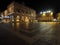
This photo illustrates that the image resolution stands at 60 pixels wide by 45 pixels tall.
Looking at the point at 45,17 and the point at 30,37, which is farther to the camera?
the point at 45,17

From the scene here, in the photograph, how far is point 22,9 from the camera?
53406 millimetres

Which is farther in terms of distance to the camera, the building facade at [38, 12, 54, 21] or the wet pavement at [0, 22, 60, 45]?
the building facade at [38, 12, 54, 21]

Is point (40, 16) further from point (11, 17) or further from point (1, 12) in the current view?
point (11, 17)

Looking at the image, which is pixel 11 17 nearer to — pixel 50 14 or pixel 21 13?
pixel 21 13

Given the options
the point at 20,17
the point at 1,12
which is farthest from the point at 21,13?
the point at 1,12

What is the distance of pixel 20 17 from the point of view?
5156 centimetres

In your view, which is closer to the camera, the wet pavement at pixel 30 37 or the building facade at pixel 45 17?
the wet pavement at pixel 30 37

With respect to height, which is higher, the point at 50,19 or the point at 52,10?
the point at 52,10

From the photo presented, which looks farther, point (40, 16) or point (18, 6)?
point (40, 16)

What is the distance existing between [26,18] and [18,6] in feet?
28.9

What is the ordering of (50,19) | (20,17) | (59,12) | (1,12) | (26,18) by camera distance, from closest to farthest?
1. (20,17)
2. (26,18)
3. (1,12)
4. (50,19)
5. (59,12)

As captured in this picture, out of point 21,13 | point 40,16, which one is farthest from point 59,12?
point 21,13

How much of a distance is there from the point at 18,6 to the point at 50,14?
94.5 ft

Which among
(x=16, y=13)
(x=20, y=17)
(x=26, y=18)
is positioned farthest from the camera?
(x=26, y=18)
